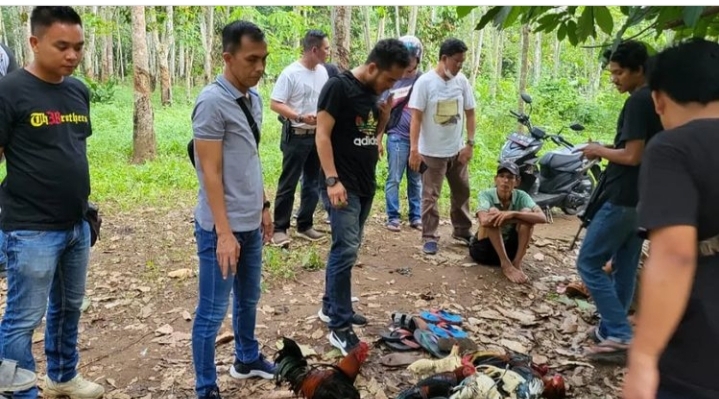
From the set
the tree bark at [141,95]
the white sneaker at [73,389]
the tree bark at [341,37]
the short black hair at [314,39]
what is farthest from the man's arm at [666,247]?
the tree bark at [141,95]

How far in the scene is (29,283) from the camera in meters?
2.79

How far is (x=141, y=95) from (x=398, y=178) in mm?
5408

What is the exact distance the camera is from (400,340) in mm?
4004

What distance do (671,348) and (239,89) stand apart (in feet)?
7.32

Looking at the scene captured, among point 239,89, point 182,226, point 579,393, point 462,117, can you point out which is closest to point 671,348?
point 579,393

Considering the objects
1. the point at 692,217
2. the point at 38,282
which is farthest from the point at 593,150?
the point at 38,282

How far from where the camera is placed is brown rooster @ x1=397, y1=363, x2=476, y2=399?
10.0 feet

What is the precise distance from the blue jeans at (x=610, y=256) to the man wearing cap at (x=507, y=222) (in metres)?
1.19

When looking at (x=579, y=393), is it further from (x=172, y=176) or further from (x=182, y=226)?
(x=172, y=176)

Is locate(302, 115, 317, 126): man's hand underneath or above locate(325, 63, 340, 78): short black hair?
underneath

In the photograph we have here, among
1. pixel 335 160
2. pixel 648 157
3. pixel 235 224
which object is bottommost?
pixel 235 224

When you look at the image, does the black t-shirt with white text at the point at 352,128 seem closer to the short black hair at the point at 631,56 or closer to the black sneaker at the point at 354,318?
the black sneaker at the point at 354,318

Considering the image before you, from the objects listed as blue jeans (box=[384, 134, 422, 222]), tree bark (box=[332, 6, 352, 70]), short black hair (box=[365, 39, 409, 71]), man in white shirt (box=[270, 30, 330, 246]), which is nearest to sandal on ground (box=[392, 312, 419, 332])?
short black hair (box=[365, 39, 409, 71])

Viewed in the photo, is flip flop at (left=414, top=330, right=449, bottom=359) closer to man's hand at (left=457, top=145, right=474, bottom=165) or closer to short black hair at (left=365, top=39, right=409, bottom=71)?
short black hair at (left=365, top=39, right=409, bottom=71)
